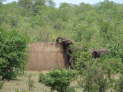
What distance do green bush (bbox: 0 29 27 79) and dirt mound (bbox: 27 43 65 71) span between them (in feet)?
18.5

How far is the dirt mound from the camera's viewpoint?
30016mm

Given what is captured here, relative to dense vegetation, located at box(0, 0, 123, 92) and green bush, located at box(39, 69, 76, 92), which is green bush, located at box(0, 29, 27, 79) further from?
green bush, located at box(39, 69, 76, 92)

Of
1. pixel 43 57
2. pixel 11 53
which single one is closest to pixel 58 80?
pixel 11 53

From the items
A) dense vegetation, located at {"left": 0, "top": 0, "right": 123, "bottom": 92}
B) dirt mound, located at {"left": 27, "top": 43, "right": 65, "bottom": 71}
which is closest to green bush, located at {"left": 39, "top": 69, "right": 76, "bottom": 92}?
dense vegetation, located at {"left": 0, "top": 0, "right": 123, "bottom": 92}

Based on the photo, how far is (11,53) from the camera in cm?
2300

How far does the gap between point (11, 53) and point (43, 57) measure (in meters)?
7.51

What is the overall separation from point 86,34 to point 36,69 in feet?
37.3

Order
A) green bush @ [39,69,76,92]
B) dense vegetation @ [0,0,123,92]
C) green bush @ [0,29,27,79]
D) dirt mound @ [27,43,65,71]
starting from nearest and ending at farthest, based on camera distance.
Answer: dense vegetation @ [0,0,123,92] < green bush @ [39,69,76,92] < green bush @ [0,29,27,79] < dirt mound @ [27,43,65,71]

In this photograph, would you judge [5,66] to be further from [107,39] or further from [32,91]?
[107,39]

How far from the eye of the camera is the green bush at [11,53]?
74.8 feet

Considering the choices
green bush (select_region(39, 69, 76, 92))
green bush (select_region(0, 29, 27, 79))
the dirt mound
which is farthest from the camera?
the dirt mound

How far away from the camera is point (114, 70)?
17672 millimetres

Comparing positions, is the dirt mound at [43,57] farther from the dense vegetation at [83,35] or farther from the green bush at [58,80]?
the green bush at [58,80]

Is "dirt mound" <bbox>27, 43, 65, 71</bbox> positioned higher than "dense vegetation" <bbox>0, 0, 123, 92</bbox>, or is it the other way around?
"dense vegetation" <bbox>0, 0, 123, 92</bbox>
